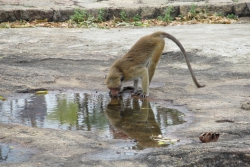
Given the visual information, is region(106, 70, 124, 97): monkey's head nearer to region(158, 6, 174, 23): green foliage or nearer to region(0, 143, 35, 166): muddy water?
region(0, 143, 35, 166): muddy water

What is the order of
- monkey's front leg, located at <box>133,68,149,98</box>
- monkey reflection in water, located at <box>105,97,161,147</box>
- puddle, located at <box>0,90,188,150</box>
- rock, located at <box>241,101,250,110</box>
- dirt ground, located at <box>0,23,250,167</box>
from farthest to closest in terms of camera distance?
monkey's front leg, located at <box>133,68,149,98</box>
rock, located at <box>241,101,250,110</box>
puddle, located at <box>0,90,188,150</box>
monkey reflection in water, located at <box>105,97,161,147</box>
dirt ground, located at <box>0,23,250,167</box>

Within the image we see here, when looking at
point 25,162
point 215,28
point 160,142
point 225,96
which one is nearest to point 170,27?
point 215,28

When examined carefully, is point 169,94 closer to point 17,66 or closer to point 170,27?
point 17,66

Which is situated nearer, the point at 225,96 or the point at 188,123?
the point at 188,123

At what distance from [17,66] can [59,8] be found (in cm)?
559

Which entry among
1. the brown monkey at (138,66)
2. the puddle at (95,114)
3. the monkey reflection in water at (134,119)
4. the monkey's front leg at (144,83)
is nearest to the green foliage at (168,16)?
the brown monkey at (138,66)

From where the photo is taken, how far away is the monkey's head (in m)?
8.30

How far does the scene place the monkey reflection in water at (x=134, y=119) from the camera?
6231 millimetres

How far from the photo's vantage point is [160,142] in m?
5.91

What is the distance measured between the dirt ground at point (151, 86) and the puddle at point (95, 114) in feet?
0.95

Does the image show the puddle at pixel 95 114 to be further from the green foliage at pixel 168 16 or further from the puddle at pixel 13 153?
the green foliage at pixel 168 16

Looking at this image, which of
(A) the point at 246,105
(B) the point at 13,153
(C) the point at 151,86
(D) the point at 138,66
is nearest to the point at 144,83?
(D) the point at 138,66

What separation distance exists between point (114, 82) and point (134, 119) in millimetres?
1332

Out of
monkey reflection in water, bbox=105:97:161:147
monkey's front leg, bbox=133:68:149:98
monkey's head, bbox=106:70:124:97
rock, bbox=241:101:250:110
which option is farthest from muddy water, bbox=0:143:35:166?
monkey's front leg, bbox=133:68:149:98
